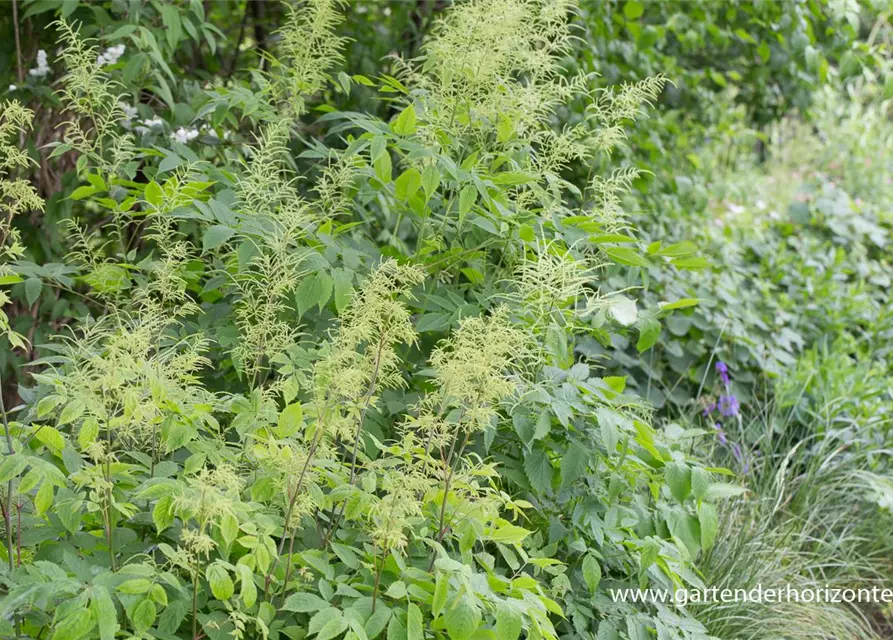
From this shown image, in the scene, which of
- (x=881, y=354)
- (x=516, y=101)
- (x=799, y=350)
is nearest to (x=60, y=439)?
(x=516, y=101)

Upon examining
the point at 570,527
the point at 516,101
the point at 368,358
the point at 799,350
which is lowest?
the point at 799,350

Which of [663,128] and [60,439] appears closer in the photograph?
[60,439]

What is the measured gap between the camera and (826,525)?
3525 mm

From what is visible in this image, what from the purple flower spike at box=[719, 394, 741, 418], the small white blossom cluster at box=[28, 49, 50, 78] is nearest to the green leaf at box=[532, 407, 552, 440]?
the purple flower spike at box=[719, 394, 741, 418]

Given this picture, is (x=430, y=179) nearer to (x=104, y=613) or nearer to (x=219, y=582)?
(x=219, y=582)

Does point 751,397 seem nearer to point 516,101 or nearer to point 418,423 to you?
point 516,101

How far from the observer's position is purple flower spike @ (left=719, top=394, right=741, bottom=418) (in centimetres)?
396

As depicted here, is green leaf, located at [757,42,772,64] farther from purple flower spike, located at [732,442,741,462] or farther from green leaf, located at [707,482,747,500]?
green leaf, located at [707,482,747,500]

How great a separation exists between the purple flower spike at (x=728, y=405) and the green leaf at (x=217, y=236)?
244 cm

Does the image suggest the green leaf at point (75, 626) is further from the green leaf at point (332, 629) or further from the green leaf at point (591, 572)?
Answer: the green leaf at point (591, 572)

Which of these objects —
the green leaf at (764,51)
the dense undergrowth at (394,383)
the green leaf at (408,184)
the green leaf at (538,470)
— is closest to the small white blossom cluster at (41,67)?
the dense undergrowth at (394,383)

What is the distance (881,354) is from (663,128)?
1546mm

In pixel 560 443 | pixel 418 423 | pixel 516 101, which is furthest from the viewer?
pixel 516 101

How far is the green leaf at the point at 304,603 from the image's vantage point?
1762 mm
